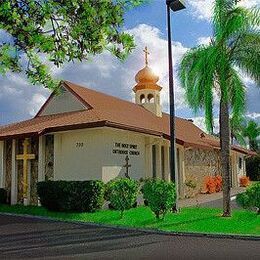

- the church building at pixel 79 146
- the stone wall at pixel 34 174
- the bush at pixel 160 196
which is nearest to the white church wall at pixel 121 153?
the church building at pixel 79 146

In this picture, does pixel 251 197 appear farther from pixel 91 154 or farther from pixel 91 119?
pixel 91 119

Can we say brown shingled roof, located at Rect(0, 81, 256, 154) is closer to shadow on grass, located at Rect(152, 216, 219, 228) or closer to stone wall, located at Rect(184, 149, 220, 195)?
stone wall, located at Rect(184, 149, 220, 195)

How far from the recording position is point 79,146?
60.3 ft

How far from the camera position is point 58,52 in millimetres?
6258

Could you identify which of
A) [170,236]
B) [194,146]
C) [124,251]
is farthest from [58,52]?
[194,146]

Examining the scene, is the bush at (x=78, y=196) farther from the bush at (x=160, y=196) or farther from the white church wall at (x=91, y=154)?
the bush at (x=160, y=196)

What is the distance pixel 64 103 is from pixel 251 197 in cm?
1071

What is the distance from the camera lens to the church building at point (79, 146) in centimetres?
1792

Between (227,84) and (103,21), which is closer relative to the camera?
(103,21)

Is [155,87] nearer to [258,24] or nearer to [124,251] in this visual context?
[258,24]

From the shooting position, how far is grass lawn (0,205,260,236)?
491 inches

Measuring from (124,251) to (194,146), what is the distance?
15.0 meters

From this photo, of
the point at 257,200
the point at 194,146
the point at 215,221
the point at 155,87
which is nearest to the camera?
the point at 215,221

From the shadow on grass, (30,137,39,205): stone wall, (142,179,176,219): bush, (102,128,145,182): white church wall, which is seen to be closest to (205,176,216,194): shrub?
(102,128,145,182): white church wall
